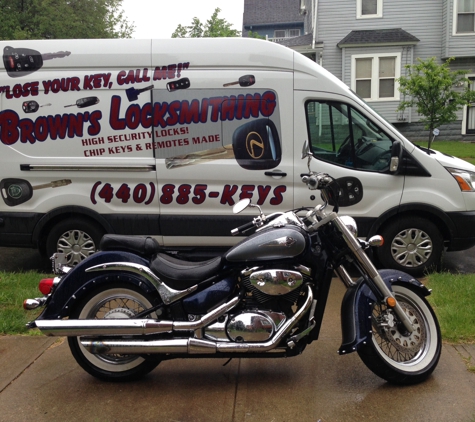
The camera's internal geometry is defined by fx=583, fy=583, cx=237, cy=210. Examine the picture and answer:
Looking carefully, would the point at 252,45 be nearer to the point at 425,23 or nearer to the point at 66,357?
the point at 66,357

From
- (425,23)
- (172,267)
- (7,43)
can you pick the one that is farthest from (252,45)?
(425,23)

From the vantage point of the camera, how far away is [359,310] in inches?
147

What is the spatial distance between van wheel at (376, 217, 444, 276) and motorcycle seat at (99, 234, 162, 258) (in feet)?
11.3

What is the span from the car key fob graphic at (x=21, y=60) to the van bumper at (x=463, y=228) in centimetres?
489

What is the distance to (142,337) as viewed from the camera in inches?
148

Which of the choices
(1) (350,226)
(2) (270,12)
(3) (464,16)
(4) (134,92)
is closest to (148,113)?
(4) (134,92)

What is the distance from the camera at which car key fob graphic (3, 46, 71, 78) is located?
6516mm

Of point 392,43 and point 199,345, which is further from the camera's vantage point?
point 392,43

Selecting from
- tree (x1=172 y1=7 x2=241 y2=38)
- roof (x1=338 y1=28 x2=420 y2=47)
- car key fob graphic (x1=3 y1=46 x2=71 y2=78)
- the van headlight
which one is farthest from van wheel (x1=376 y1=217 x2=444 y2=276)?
tree (x1=172 y1=7 x2=241 y2=38)

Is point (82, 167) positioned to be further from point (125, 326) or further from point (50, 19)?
point (50, 19)

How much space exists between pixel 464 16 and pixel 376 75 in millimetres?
3778

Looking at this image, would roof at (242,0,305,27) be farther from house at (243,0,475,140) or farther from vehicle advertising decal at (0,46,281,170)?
vehicle advertising decal at (0,46,281,170)

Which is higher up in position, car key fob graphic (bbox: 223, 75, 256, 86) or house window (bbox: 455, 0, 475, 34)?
house window (bbox: 455, 0, 475, 34)

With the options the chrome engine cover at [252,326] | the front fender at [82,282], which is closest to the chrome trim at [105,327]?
the front fender at [82,282]
